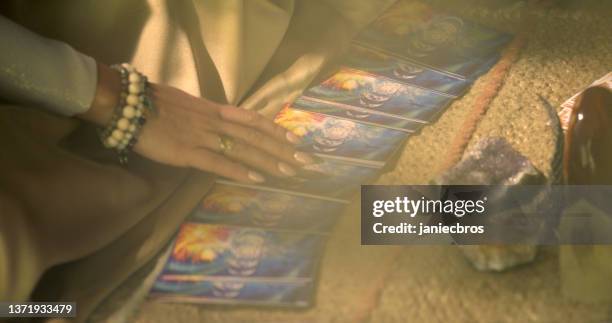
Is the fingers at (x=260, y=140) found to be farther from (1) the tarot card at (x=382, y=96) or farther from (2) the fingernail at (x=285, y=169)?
(1) the tarot card at (x=382, y=96)

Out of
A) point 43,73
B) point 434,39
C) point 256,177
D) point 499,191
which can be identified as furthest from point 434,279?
point 43,73

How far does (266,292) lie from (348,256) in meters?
0.10

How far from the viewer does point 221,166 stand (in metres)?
0.64

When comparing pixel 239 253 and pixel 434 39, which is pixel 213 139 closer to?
pixel 239 253

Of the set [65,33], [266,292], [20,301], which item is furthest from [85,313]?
[65,33]

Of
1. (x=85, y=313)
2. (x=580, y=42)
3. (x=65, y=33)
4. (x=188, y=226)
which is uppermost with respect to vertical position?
(x=580, y=42)

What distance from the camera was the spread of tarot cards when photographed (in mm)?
605

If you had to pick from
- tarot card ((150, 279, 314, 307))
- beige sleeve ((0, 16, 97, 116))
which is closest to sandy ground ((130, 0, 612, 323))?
tarot card ((150, 279, 314, 307))

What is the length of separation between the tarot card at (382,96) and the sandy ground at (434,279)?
2 cm

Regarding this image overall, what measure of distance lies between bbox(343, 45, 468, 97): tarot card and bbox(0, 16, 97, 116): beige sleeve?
1.16 feet

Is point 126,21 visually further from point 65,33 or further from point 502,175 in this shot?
point 502,175

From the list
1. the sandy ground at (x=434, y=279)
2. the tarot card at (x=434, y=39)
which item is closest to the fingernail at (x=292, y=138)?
the sandy ground at (x=434, y=279)

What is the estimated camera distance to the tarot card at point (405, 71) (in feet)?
2.46

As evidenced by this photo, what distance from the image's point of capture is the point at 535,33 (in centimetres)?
81
